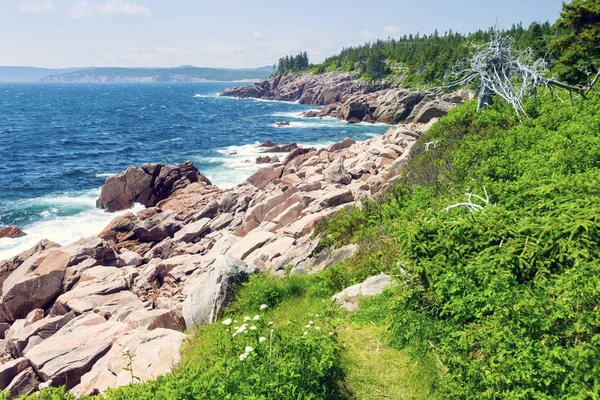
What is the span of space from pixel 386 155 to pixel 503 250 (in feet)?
76.6

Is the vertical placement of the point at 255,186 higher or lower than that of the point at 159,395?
lower

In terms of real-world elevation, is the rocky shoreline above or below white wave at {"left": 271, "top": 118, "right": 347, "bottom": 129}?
above

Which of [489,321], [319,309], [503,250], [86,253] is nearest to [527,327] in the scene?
[489,321]

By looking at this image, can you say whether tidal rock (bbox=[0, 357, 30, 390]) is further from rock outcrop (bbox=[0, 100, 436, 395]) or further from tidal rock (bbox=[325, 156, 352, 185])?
tidal rock (bbox=[325, 156, 352, 185])

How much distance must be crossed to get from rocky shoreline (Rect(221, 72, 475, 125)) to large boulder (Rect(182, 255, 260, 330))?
2845cm

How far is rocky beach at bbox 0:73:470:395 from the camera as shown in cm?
1098

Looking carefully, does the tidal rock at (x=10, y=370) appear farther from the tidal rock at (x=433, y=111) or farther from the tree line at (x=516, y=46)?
the tidal rock at (x=433, y=111)

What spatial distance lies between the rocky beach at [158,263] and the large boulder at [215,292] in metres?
0.03

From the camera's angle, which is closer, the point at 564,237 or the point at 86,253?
the point at 564,237

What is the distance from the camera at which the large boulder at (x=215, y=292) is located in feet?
34.8

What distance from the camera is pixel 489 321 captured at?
5375mm

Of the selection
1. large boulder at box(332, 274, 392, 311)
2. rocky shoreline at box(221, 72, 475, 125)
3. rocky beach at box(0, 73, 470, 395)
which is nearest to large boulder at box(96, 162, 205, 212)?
rocky beach at box(0, 73, 470, 395)

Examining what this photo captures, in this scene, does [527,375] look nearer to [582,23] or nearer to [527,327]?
[527,327]

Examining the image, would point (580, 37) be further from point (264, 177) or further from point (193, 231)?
point (193, 231)
